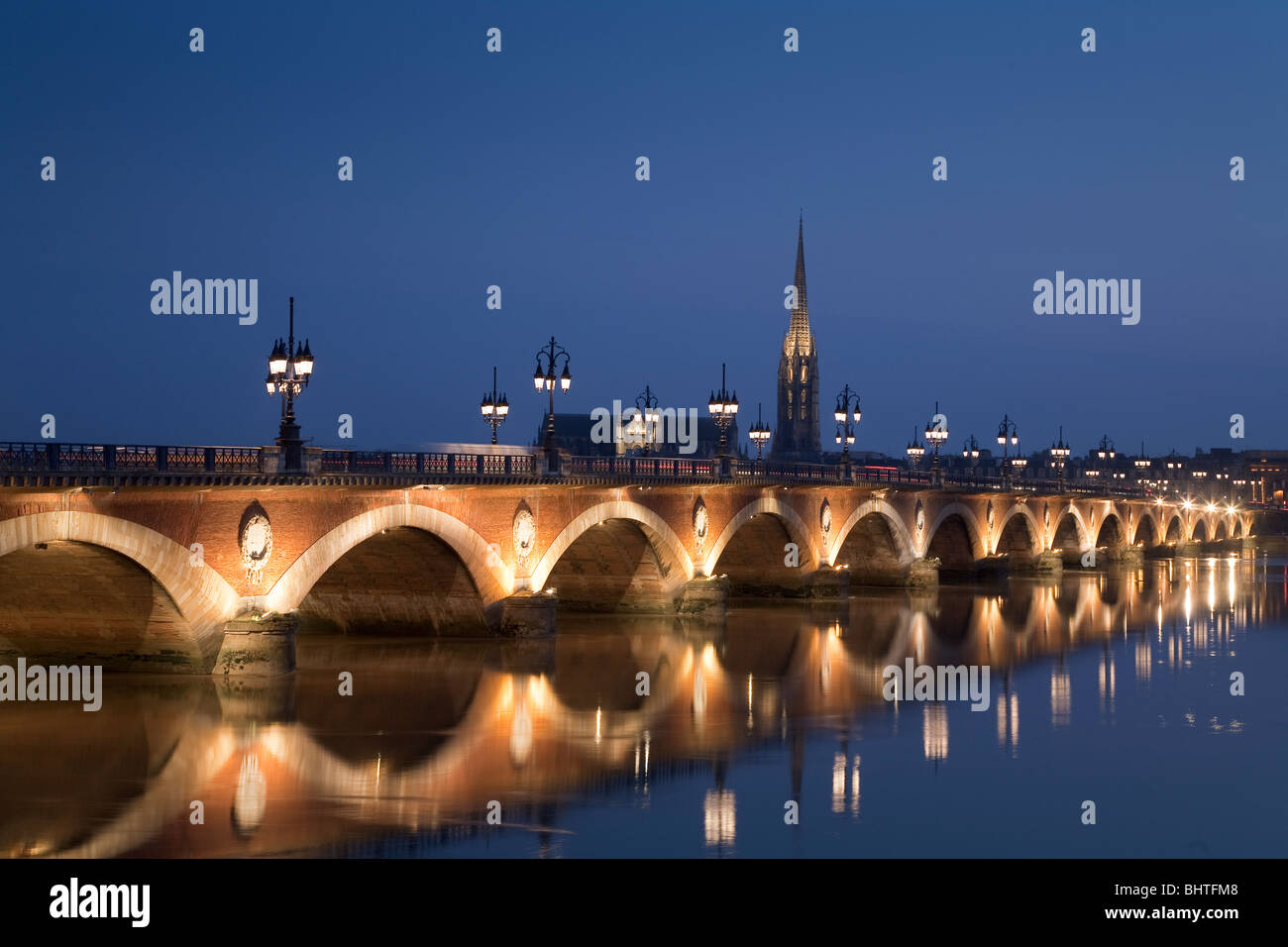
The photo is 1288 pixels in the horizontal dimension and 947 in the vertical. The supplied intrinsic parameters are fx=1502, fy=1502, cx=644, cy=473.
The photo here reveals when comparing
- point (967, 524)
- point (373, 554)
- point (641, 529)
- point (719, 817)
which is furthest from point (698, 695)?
point (967, 524)

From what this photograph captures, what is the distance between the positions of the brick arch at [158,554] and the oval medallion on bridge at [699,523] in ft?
68.7

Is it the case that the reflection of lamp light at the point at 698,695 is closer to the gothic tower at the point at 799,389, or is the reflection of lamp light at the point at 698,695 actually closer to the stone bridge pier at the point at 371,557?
the stone bridge pier at the point at 371,557

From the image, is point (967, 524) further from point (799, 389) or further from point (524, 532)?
point (799, 389)

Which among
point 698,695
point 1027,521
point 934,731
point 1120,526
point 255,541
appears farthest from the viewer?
point 1120,526

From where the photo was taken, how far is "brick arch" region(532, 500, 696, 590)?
134 ft

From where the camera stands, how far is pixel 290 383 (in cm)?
3039

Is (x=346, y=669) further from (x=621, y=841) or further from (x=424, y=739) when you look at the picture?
(x=621, y=841)

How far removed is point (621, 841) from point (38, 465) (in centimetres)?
1210

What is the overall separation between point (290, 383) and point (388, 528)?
17.9 feet

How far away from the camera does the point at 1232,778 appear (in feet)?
80.9

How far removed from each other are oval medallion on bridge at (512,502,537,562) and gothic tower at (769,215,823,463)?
393 ft

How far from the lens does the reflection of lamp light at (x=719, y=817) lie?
1986 centimetres

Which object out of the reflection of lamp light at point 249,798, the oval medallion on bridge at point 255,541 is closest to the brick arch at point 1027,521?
the oval medallion on bridge at point 255,541

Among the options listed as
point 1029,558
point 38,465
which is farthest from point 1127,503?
point 38,465
